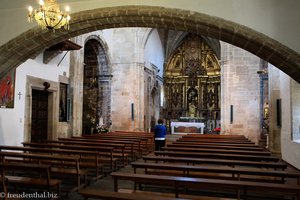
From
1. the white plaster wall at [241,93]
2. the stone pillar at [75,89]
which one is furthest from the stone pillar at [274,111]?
the stone pillar at [75,89]

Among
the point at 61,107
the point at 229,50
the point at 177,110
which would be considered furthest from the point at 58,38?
the point at 177,110

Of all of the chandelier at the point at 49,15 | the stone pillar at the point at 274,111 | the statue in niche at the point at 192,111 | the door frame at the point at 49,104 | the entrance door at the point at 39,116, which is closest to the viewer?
the chandelier at the point at 49,15

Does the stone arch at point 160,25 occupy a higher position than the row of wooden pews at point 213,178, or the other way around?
the stone arch at point 160,25

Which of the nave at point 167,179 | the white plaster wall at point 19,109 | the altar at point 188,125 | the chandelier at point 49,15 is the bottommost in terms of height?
the nave at point 167,179

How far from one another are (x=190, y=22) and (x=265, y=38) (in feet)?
5.39

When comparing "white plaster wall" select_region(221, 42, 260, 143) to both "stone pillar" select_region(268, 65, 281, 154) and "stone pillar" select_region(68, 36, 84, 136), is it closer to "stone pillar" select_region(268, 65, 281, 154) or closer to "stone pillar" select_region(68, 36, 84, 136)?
"stone pillar" select_region(268, 65, 281, 154)

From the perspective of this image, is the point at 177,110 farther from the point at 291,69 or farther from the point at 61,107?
the point at 291,69

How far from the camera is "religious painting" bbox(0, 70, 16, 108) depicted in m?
8.66

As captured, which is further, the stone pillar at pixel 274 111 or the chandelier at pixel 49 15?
the stone pillar at pixel 274 111

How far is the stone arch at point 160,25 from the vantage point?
6074 millimetres

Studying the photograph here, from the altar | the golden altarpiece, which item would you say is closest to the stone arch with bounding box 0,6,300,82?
the altar

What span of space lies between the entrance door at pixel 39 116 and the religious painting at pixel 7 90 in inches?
65.3

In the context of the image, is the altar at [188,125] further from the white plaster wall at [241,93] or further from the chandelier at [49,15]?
the chandelier at [49,15]

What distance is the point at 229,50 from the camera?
53.4ft
